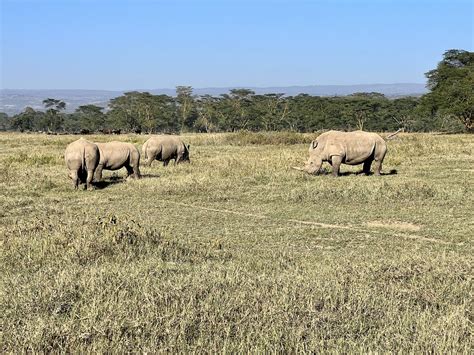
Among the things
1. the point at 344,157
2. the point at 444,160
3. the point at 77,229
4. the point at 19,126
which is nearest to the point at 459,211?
the point at 344,157

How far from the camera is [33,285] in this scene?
5285 millimetres

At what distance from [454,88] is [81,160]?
119ft

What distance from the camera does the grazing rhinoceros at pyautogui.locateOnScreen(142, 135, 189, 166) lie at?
2141 cm

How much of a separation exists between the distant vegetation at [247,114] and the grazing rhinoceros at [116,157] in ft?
127

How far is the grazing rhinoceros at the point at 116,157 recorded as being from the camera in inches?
653

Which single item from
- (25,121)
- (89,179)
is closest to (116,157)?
(89,179)

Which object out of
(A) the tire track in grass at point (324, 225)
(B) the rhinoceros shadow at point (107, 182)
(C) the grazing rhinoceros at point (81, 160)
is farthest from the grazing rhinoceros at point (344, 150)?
(C) the grazing rhinoceros at point (81, 160)

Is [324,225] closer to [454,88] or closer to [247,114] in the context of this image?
[454,88]

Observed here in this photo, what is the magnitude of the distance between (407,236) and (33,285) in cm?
678

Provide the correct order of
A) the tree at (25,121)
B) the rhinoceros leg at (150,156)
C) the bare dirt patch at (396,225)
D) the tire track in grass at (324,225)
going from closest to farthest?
the tire track in grass at (324,225), the bare dirt patch at (396,225), the rhinoceros leg at (150,156), the tree at (25,121)

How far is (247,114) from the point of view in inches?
2746

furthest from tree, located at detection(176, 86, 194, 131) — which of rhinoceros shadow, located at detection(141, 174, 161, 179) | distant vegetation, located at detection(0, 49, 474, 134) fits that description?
rhinoceros shadow, located at detection(141, 174, 161, 179)

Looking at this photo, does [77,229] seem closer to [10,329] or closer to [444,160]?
[10,329]

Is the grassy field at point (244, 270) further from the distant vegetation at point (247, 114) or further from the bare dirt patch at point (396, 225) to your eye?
the distant vegetation at point (247, 114)
